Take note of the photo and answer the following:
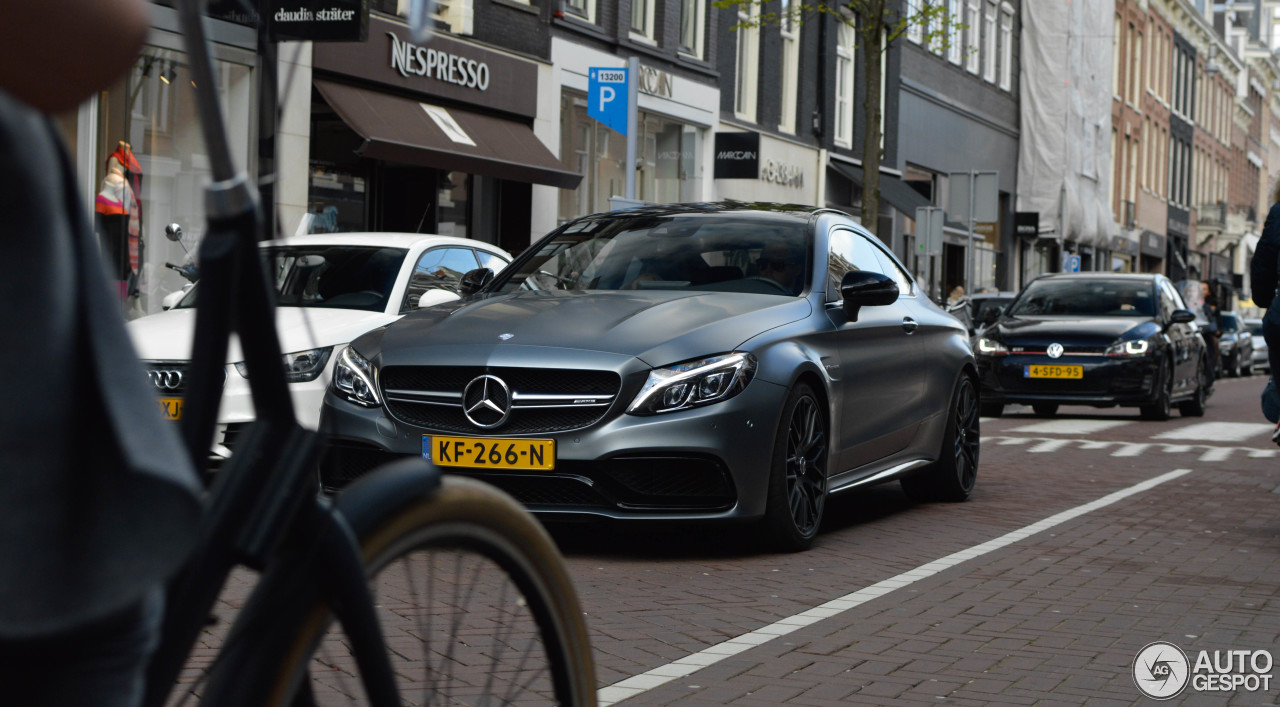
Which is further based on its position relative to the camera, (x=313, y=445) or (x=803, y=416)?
(x=803, y=416)

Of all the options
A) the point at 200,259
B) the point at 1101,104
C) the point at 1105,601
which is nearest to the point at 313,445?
the point at 200,259

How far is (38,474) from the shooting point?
1360 millimetres

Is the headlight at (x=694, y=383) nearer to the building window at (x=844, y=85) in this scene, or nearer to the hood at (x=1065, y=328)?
the hood at (x=1065, y=328)

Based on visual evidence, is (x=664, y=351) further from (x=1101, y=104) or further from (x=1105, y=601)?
(x=1101, y=104)

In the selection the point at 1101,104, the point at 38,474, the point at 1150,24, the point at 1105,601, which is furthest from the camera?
the point at 1150,24

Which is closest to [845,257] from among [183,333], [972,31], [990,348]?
[183,333]

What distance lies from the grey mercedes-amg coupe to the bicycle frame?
4.46 meters

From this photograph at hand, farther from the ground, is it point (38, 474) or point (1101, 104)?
point (1101, 104)

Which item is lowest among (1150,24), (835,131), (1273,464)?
(1273,464)

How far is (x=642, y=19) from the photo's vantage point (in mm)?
26516

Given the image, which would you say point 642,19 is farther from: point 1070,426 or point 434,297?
point 434,297

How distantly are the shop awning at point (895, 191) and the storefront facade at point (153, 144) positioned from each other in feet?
106

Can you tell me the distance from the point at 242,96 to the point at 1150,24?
214 feet

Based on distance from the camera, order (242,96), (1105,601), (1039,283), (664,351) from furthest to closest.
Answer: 1. (1039,283)
2. (664,351)
3. (1105,601)
4. (242,96)
